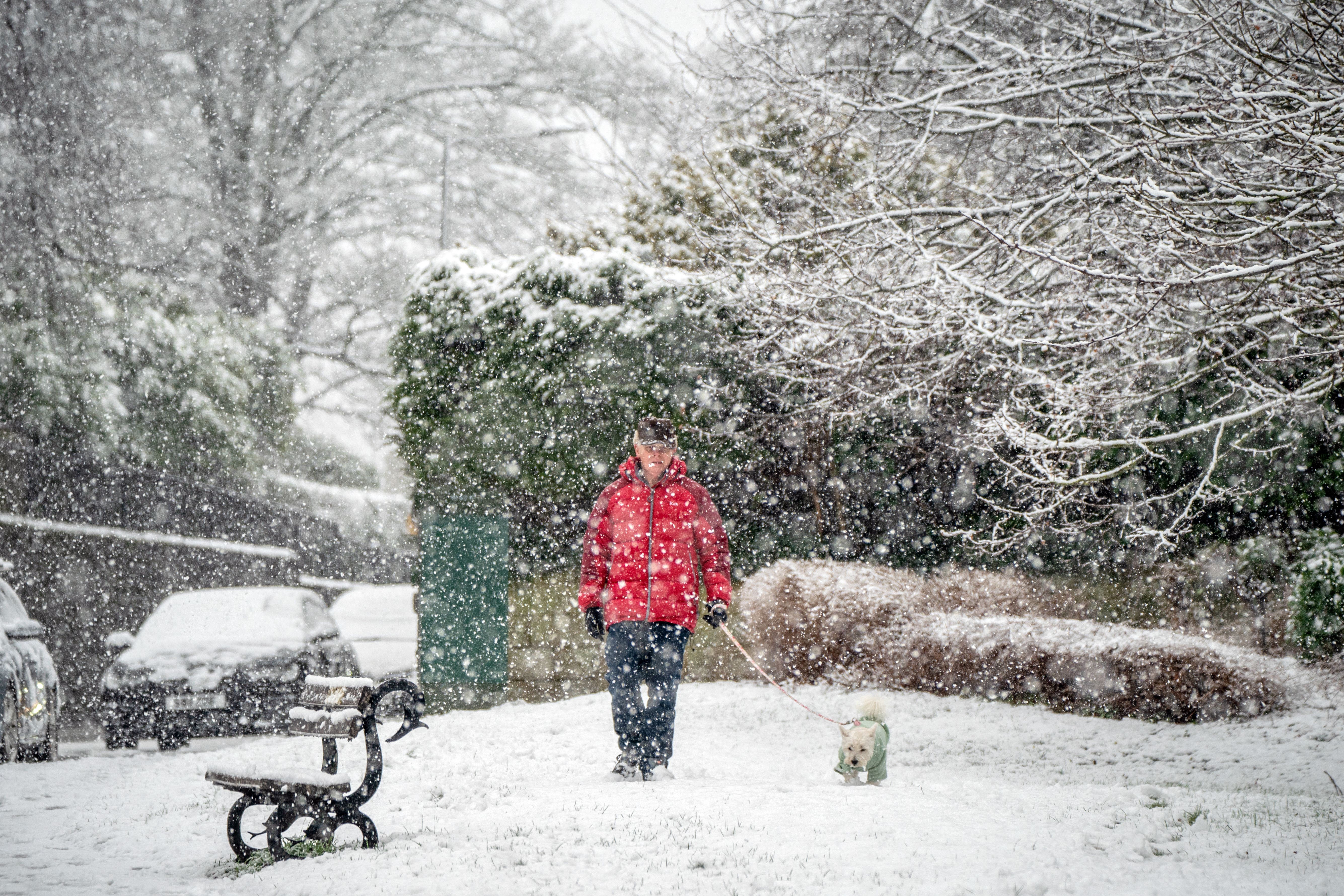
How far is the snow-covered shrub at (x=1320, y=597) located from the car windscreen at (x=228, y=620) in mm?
8694

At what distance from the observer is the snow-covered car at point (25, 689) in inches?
319

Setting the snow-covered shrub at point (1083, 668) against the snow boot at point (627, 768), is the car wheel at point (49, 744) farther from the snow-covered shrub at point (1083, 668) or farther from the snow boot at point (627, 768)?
the snow-covered shrub at point (1083, 668)

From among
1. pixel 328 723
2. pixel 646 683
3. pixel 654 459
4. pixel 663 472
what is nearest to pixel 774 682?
pixel 646 683

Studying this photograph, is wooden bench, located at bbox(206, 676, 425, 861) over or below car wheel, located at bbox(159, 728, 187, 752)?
over

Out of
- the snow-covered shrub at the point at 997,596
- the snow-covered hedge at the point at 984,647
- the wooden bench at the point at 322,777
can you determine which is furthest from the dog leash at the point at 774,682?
the wooden bench at the point at 322,777

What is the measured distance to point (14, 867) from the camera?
15.2ft

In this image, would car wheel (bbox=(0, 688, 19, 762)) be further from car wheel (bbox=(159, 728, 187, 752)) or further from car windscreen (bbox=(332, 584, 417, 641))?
car windscreen (bbox=(332, 584, 417, 641))

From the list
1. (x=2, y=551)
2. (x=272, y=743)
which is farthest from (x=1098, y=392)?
(x=2, y=551)

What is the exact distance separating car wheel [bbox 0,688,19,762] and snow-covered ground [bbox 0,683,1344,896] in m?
0.21

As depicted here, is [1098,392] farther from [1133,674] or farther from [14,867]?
[14,867]

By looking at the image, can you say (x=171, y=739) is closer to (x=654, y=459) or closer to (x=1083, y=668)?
(x=654, y=459)

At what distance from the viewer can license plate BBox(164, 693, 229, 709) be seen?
31.6ft

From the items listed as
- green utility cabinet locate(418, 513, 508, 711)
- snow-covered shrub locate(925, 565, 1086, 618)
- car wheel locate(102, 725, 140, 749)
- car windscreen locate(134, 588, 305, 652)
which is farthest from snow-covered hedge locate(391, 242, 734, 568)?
car wheel locate(102, 725, 140, 749)

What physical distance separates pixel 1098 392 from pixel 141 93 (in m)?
17.9
